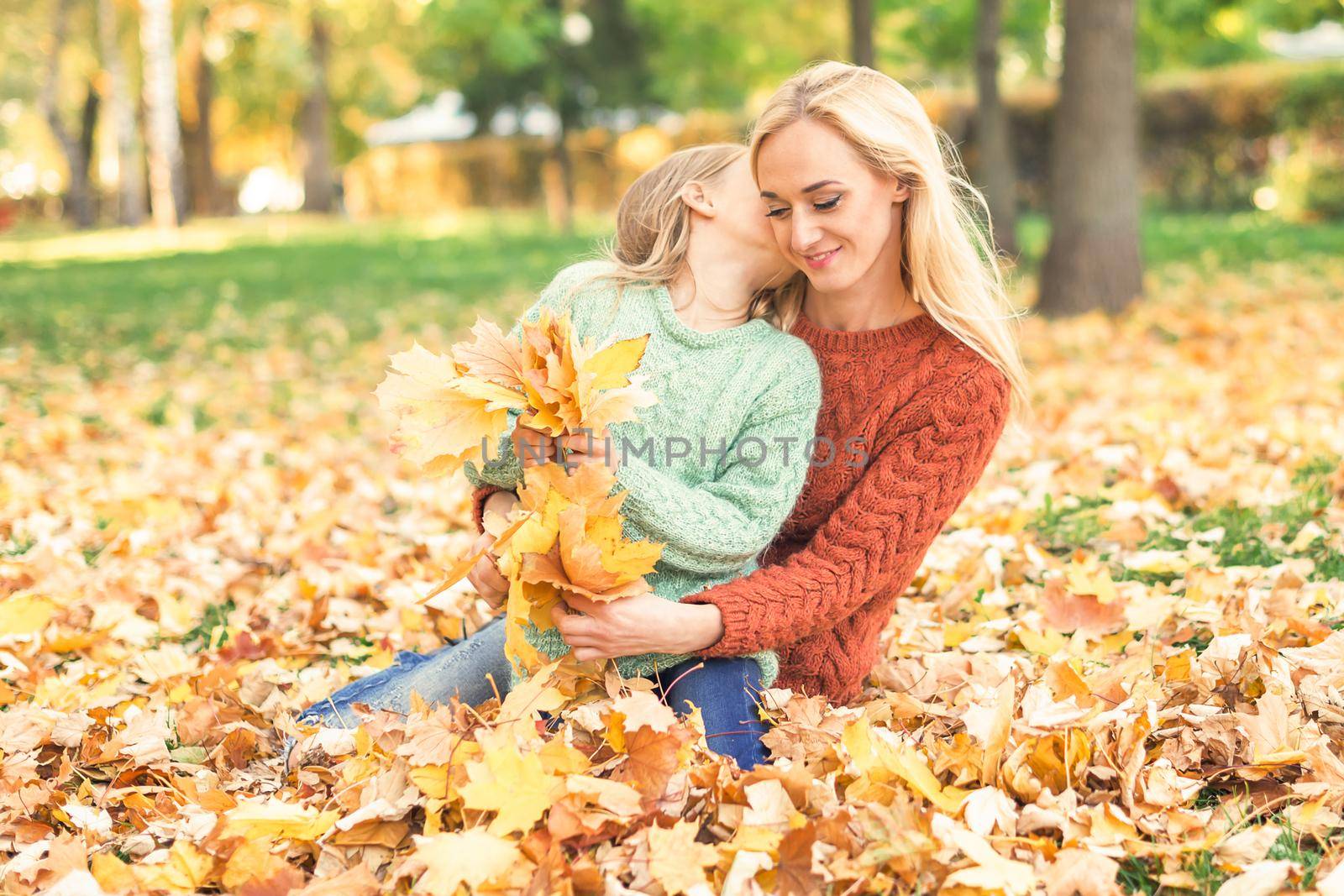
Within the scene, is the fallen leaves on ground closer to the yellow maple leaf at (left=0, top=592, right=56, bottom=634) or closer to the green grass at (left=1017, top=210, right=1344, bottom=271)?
the yellow maple leaf at (left=0, top=592, right=56, bottom=634)

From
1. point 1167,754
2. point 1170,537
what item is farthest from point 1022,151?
point 1167,754

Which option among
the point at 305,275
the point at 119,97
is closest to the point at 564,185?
the point at 305,275

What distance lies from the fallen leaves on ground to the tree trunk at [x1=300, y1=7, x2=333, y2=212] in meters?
23.3

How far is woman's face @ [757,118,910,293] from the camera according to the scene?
2156 mm

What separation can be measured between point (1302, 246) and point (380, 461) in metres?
9.37

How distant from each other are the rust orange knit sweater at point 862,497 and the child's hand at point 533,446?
0.39 m

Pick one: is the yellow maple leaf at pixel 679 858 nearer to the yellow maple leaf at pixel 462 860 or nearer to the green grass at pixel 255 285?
the yellow maple leaf at pixel 462 860

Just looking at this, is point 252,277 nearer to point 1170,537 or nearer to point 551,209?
point 1170,537

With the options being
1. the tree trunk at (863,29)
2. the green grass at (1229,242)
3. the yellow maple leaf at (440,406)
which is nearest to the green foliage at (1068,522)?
the yellow maple leaf at (440,406)

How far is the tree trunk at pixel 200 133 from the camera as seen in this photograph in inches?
1041

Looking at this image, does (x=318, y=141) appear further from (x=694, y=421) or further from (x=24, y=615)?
(x=694, y=421)

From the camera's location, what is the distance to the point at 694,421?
2270 mm

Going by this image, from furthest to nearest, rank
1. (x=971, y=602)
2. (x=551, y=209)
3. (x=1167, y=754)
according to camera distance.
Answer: (x=551, y=209) < (x=971, y=602) < (x=1167, y=754)

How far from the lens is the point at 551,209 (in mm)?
25969
